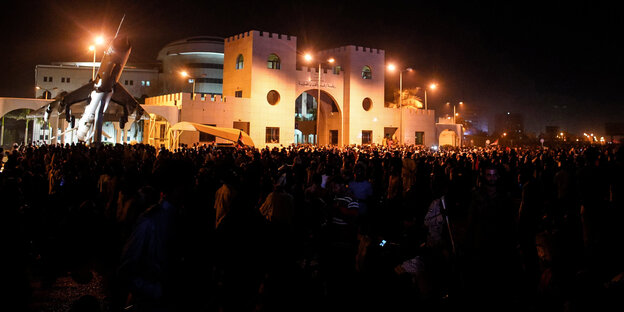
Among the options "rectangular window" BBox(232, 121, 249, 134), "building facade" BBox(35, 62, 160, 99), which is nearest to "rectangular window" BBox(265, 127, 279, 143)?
"rectangular window" BBox(232, 121, 249, 134)

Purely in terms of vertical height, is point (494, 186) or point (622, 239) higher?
point (494, 186)

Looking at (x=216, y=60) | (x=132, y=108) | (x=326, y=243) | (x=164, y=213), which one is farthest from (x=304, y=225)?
(x=216, y=60)

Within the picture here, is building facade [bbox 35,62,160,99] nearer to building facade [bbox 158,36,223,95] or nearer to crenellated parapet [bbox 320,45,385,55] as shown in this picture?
building facade [bbox 158,36,223,95]

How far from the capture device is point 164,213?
10.2 ft

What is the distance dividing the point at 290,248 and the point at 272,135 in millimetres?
34801

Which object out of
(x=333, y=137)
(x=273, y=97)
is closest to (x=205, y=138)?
(x=273, y=97)

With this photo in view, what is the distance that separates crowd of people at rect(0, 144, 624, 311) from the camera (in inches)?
131

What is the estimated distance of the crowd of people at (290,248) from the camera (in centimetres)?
332

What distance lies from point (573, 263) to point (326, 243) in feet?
9.46

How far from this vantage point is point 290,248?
392 centimetres

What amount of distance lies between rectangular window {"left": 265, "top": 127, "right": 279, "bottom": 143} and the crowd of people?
29.9 m

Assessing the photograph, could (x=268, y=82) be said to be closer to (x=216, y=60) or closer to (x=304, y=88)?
(x=304, y=88)

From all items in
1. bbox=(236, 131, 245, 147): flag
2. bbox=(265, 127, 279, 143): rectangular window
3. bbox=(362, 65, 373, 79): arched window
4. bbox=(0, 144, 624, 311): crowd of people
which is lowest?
bbox=(0, 144, 624, 311): crowd of people

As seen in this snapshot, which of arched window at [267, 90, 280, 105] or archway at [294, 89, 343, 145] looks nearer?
arched window at [267, 90, 280, 105]
